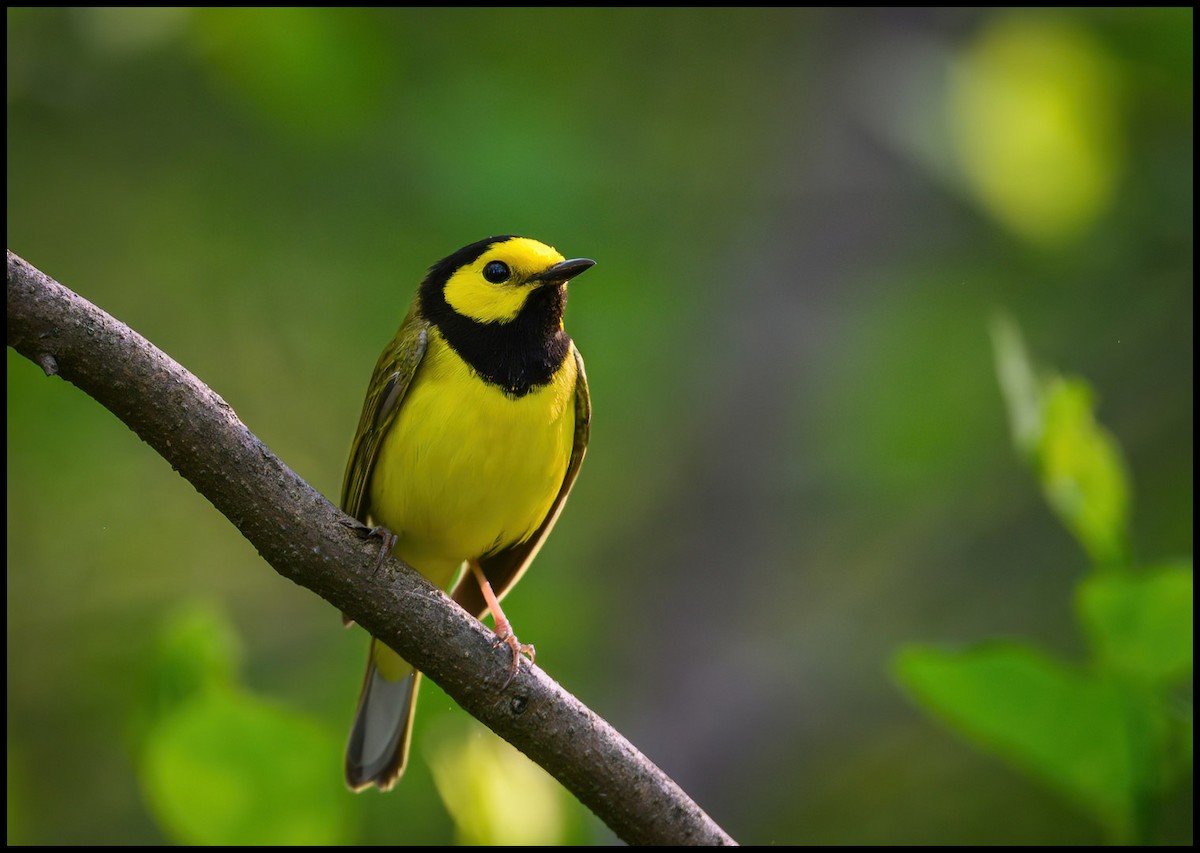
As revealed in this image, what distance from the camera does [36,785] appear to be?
568 cm

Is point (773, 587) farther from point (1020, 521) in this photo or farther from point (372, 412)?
point (372, 412)

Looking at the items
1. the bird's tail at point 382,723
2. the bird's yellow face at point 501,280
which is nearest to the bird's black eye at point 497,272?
the bird's yellow face at point 501,280

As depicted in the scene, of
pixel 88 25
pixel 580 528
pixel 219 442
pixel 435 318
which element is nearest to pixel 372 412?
pixel 435 318

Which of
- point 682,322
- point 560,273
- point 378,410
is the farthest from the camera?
point 682,322

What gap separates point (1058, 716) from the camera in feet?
7.70

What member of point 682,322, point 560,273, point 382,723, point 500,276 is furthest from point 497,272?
point 682,322

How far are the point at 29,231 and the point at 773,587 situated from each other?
14.9ft

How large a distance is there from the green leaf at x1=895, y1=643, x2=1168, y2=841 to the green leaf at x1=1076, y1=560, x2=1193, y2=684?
0.20 feet

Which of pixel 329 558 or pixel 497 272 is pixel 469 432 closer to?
pixel 497 272

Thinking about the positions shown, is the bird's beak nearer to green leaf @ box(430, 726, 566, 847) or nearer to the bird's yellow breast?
the bird's yellow breast

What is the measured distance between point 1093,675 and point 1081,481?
364 mm

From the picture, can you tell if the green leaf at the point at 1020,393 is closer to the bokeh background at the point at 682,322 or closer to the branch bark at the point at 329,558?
the branch bark at the point at 329,558

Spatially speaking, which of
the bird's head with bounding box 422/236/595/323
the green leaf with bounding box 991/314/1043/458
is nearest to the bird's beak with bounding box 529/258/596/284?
the bird's head with bounding box 422/236/595/323

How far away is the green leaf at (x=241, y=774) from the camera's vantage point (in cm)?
258
